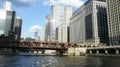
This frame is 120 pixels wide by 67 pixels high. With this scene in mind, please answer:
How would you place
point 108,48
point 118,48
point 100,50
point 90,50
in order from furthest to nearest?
point 90,50 → point 100,50 → point 108,48 → point 118,48

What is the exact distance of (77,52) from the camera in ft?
638

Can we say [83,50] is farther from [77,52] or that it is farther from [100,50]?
[100,50]

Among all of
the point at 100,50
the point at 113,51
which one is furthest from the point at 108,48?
the point at 100,50

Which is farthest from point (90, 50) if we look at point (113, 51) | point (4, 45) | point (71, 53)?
point (4, 45)

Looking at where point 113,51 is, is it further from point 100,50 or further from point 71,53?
point 71,53

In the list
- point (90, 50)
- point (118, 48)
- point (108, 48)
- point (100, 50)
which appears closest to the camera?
point (118, 48)

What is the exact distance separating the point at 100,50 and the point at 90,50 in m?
16.3

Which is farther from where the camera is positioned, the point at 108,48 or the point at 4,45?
the point at 4,45

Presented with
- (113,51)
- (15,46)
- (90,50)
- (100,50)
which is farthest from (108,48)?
(15,46)

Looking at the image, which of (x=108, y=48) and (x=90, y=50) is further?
(x=90, y=50)

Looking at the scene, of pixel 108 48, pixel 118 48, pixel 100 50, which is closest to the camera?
pixel 118 48

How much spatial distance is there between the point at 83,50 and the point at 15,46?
75145 millimetres

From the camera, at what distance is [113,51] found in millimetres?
168875

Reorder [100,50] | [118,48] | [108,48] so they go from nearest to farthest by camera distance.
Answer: [118,48], [108,48], [100,50]
